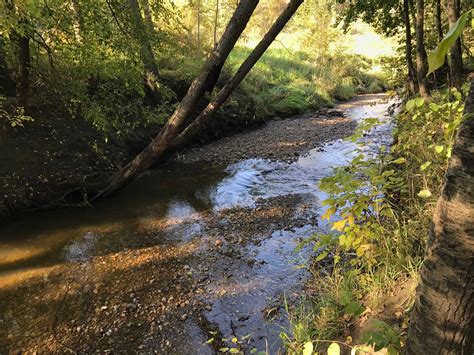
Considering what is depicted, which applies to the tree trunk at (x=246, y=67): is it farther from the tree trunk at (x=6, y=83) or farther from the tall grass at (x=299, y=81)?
the tall grass at (x=299, y=81)

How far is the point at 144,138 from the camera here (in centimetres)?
933

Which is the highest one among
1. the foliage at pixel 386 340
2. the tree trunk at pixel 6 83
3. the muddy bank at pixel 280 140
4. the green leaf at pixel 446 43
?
the green leaf at pixel 446 43

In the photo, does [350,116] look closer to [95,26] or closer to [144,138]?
[144,138]

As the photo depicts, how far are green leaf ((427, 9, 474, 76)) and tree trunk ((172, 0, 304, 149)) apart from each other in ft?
18.1

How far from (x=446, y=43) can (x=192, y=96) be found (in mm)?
5858

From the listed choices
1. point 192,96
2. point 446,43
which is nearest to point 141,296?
point 192,96

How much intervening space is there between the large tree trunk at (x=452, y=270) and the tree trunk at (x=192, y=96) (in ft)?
16.8

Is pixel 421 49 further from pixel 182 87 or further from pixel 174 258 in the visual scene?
pixel 182 87

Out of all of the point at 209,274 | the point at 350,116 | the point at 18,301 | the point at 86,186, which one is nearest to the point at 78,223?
the point at 86,186

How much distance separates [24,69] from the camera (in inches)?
241

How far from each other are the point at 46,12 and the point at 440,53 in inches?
224

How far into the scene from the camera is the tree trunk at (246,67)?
5.92 metres

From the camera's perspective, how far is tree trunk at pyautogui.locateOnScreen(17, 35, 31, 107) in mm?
5785

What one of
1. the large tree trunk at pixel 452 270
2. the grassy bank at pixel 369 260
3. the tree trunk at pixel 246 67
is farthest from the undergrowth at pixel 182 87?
the large tree trunk at pixel 452 270
